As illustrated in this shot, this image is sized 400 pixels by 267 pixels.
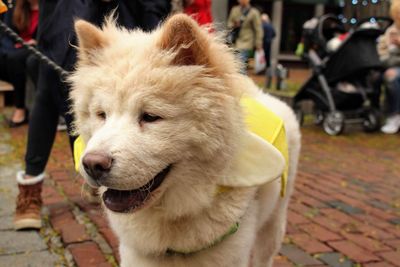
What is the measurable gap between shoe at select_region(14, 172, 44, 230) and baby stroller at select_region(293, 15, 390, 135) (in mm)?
6258

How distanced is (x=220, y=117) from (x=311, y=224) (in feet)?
8.49

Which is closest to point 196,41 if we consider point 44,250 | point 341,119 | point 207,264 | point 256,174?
point 256,174

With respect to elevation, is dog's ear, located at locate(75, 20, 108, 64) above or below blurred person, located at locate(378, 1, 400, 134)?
above

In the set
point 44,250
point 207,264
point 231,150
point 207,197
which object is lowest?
point 44,250

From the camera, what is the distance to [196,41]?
2285 mm

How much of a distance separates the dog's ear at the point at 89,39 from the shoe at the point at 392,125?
815cm

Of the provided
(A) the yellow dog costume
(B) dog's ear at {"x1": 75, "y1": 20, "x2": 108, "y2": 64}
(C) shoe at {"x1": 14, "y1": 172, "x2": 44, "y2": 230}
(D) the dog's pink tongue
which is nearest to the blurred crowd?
(C) shoe at {"x1": 14, "y1": 172, "x2": 44, "y2": 230}

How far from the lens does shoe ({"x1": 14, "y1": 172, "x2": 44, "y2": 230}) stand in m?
3.93

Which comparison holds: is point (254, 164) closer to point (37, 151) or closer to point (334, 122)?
point (37, 151)

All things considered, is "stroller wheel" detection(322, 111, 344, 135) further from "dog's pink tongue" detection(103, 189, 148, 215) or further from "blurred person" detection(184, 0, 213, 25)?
"dog's pink tongue" detection(103, 189, 148, 215)

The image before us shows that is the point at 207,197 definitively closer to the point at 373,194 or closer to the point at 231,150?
the point at 231,150

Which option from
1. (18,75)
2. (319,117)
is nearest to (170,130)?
(18,75)

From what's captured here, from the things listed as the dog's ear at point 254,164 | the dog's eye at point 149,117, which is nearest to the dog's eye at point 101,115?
the dog's eye at point 149,117

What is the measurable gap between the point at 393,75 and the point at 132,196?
334 inches
